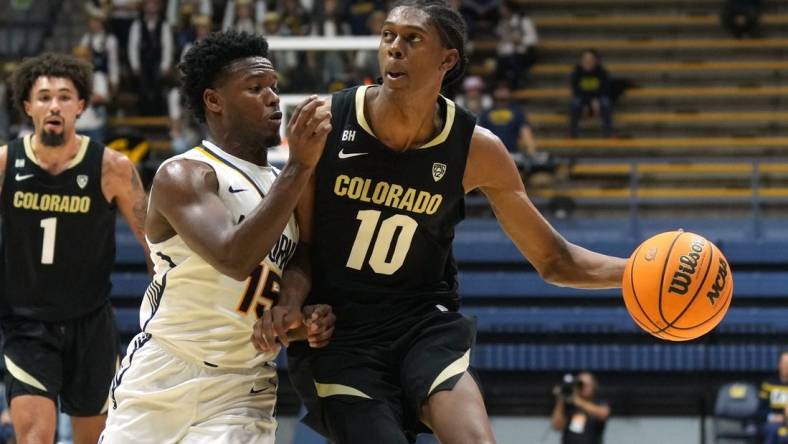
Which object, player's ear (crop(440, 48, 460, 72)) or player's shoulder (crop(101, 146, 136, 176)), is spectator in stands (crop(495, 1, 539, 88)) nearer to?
player's shoulder (crop(101, 146, 136, 176))

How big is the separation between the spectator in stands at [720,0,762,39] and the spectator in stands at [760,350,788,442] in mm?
6830

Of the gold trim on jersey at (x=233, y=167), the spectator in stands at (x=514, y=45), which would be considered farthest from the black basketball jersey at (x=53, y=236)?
the spectator in stands at (x=514, y=45)

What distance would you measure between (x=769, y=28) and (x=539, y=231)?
13163mm

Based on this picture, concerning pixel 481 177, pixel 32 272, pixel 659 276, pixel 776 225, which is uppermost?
pixel 481 177

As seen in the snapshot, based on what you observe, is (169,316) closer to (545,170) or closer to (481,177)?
(481,177)

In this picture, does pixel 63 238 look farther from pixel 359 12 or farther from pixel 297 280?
pixel 359 12

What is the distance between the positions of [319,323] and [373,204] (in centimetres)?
49

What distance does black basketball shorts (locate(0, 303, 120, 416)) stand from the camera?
6441 millimetres

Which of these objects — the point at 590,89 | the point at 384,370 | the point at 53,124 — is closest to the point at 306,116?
the point at 384,370

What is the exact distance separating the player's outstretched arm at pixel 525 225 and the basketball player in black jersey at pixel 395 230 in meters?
0.01

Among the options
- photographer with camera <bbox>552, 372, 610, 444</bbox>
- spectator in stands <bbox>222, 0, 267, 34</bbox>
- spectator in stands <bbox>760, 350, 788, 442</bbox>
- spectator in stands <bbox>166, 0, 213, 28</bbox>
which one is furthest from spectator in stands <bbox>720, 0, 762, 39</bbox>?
photographer with camera <bbox>552, 372, 610, 444</bbox>

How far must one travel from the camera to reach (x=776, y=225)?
14.4 metres

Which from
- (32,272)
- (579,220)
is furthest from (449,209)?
(579,220)

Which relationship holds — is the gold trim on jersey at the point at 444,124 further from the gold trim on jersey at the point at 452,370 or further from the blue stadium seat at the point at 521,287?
the blue stadium seat at the point at 521,287
